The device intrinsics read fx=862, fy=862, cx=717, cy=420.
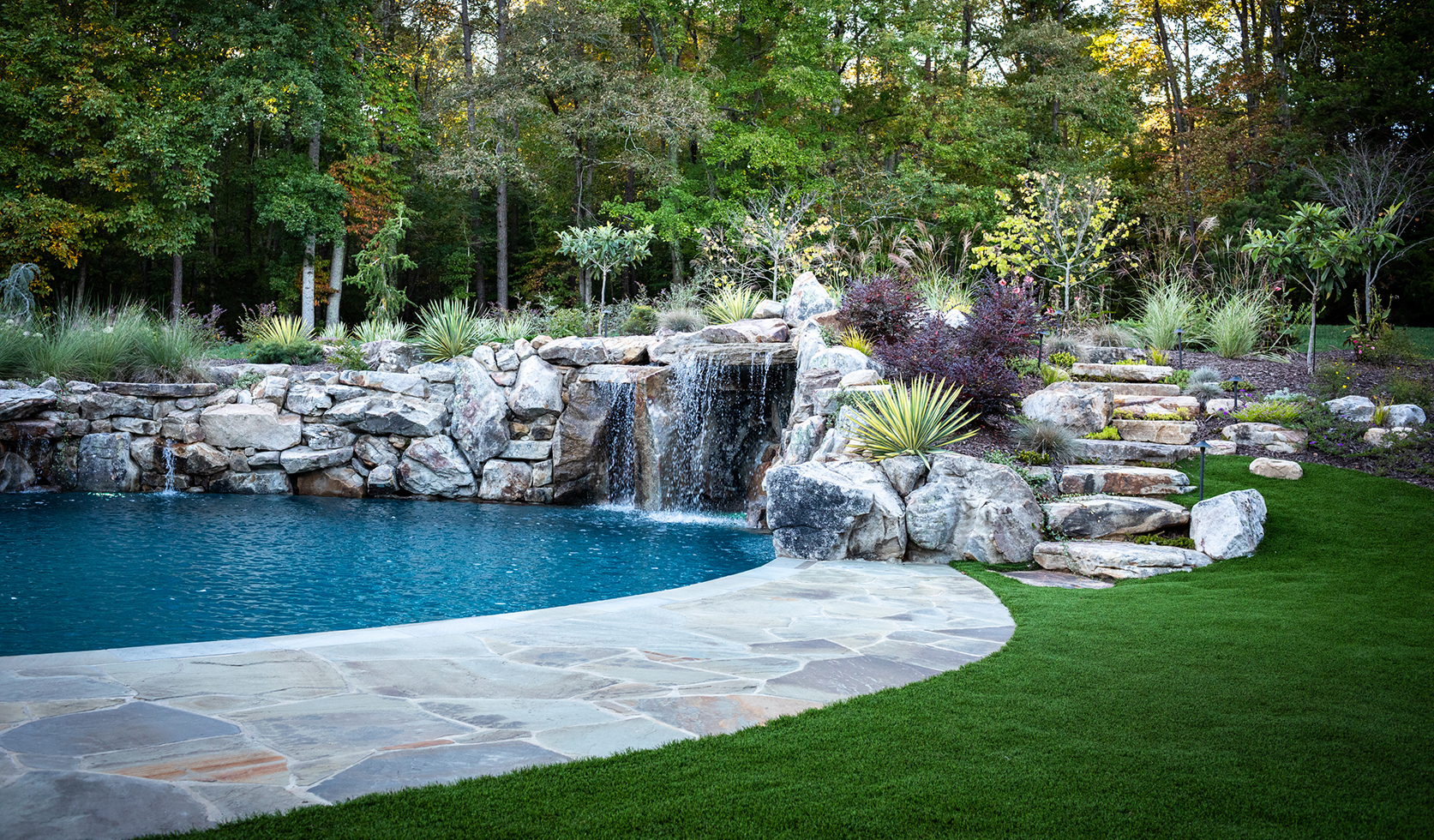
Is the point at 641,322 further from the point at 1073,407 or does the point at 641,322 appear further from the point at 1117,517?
Answer: the point at 1117,517

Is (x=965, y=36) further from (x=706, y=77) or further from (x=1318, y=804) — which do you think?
(x=1318, y=804)

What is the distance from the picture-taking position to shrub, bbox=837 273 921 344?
945cm

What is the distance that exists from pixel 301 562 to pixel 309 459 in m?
4.42

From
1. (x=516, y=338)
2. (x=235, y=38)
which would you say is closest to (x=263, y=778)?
(x=516, y=338)

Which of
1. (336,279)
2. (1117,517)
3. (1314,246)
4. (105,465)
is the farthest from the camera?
(336,279)

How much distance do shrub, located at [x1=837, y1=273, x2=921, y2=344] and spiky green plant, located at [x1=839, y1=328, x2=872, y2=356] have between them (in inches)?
2.4

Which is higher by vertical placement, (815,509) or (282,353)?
(282,353)

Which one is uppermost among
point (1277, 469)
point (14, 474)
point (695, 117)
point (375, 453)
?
point (695, 117)

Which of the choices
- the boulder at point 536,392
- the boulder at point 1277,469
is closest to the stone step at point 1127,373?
the boulder at point 1277,469

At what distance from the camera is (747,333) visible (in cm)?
1042

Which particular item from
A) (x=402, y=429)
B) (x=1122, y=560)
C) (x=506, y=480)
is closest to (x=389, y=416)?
(x=402, y=429)

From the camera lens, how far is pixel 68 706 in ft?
9.41

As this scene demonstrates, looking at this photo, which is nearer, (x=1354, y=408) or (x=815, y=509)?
(x=815, y=509)

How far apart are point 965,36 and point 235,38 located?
16.5m
